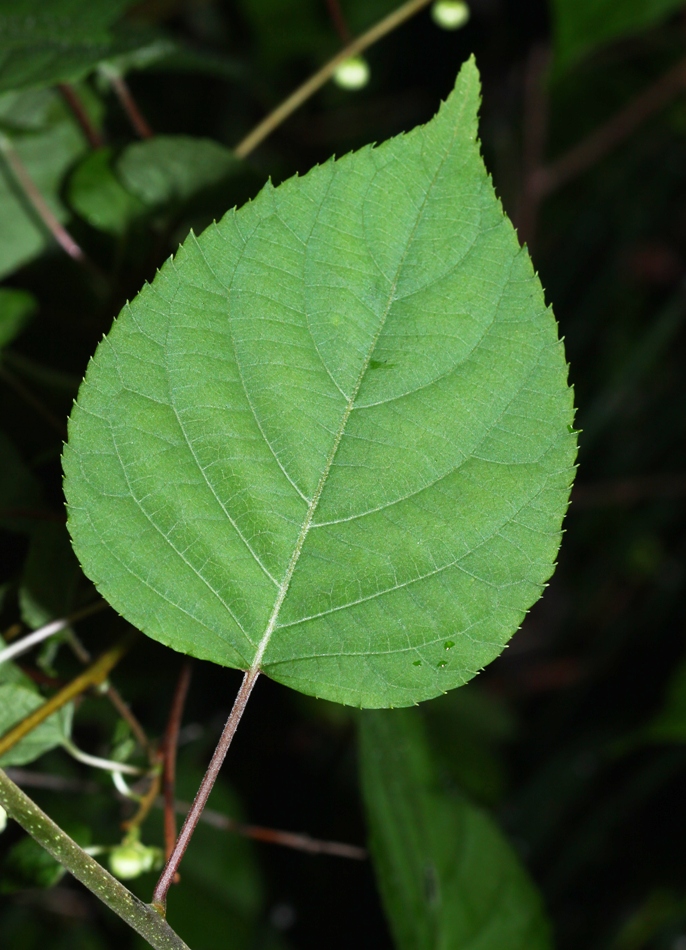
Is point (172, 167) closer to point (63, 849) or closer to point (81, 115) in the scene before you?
point (81, 115)

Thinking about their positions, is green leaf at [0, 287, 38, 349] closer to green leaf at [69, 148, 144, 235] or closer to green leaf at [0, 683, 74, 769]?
green leaf at [69, 148, 144, 235]

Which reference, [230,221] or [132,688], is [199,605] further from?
[132,688]

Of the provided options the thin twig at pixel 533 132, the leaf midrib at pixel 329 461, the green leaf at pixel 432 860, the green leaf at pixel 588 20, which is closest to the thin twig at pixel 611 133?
the thin twig at pixel 533 132

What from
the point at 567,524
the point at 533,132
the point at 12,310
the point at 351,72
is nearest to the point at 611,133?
the point at 533,132

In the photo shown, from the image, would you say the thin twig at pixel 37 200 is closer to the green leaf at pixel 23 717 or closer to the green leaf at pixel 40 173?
the green leaf at pixel 40 173

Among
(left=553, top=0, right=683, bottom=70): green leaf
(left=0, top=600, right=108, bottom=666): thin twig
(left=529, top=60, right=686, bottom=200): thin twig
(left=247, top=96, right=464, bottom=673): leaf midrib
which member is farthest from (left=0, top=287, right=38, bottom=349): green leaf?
(left=529, top=60, right=686, bottom=200): thin twig

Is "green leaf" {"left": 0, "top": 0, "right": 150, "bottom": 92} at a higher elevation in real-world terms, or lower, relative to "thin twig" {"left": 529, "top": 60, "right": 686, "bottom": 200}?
lower
